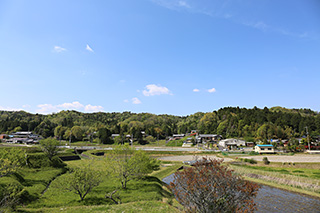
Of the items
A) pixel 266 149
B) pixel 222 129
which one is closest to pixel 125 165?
pixel 266 149

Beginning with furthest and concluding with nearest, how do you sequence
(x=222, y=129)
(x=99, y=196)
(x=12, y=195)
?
(x=222, y=129), (x=99, y=196), (x=12, y=195)

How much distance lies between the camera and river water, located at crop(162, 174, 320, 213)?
23672 millimetres

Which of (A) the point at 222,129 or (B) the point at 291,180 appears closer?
(B) the point at 291,180

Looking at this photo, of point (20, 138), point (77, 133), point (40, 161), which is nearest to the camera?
point (40, 161)

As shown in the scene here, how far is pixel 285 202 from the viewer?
26250 millimetres

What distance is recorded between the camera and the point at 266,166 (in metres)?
49.5

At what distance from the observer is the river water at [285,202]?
77.7 ft

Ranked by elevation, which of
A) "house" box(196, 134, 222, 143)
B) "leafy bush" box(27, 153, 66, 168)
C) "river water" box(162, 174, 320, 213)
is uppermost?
"house" box(196, 134, 222, 143)

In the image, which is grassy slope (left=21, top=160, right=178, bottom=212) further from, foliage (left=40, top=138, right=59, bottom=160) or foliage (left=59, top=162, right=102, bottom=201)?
foliage (left=40, top=138, right=59, bottom=160)

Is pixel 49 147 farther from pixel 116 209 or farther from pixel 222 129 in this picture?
pixel 222 129

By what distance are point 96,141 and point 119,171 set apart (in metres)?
106

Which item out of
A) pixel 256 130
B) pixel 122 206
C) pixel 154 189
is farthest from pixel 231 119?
pixel 122 206

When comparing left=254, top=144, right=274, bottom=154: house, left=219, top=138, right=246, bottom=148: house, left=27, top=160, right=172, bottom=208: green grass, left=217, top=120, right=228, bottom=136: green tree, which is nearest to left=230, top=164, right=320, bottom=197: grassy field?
left=27, top=160, right=172, bottom=208: green grass

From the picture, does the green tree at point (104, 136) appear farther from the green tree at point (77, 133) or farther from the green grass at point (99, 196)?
the green grass at point (99, 196)
